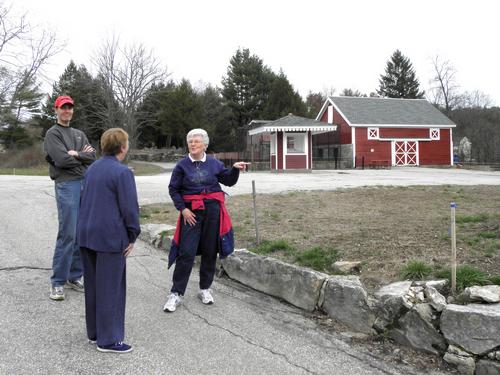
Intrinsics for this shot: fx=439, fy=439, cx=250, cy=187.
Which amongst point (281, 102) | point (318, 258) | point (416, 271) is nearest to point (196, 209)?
point (318, 258)

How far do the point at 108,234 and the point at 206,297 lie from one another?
5.37 feet

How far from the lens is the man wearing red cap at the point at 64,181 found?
4725 mm

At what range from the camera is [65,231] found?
15.6 feet

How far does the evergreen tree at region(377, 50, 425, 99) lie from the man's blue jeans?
7453 centimetres

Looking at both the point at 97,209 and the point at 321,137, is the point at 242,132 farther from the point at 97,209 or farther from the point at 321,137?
the point at 97,209

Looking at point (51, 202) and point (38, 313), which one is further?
point (51, 202)

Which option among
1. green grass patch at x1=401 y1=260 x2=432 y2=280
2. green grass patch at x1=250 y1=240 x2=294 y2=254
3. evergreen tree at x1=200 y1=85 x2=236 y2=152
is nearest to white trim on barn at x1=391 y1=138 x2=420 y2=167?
evergreen tree at x1=200 y1=85 x2=236 y2=152

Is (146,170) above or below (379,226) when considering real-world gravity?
above

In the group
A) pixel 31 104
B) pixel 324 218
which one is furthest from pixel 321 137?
pixel 324 218

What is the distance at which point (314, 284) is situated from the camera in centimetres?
458

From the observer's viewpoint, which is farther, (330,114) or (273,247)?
(330,114)

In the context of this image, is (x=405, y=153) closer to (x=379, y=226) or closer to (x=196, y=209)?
(x=379, y=226)

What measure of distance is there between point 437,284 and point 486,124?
1959 inches

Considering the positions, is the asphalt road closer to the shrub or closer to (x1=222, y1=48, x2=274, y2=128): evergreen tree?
the shrub
